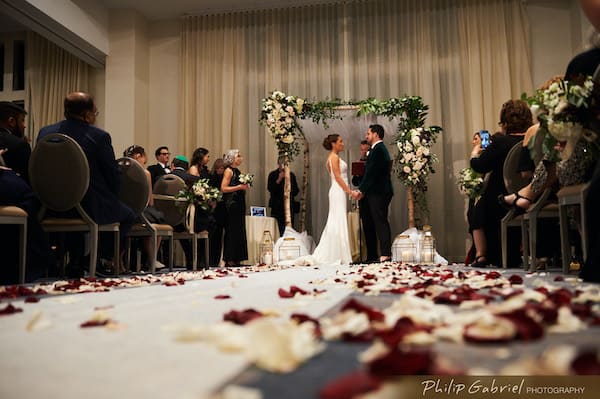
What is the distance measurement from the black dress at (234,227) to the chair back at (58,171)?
3.37 m

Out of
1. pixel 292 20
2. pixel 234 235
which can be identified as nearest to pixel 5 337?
pixel 234 235

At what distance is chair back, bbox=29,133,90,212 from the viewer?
11.8 ft

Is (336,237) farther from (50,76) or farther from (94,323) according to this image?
(50,76)

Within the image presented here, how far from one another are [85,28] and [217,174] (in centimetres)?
348

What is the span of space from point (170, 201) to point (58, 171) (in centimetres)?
193

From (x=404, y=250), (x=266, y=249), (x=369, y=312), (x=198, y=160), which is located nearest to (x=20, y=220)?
→ (x=369, y=312)

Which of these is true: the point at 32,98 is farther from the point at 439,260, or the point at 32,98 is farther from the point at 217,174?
the point at 439,260

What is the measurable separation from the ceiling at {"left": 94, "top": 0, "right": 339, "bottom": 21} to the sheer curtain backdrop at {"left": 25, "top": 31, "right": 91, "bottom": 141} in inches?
51.1

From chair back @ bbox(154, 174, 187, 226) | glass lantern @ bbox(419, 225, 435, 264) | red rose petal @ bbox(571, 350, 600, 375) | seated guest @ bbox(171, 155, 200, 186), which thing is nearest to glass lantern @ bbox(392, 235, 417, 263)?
glass lantern @ bbox(419, 225, 435, 264)

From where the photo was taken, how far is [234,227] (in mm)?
6973

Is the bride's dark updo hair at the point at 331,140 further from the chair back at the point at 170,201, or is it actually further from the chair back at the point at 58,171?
the chair back at the point at 58,171

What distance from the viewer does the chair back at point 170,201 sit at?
5438 mm

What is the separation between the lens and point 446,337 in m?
1.09

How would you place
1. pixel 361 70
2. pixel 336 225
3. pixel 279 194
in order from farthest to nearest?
pixel 361 70, pixel 279 194, pixel 336 225
